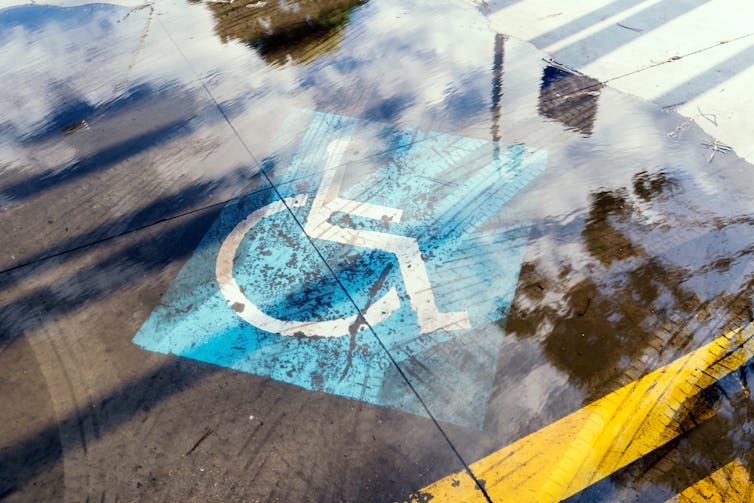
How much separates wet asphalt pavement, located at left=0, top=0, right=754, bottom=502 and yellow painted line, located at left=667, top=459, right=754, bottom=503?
2 cm

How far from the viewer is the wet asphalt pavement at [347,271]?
2545mm

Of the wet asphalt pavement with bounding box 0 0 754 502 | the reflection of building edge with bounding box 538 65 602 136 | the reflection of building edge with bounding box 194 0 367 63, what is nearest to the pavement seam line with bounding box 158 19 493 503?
the wet asphalt pavement with bounding box 0 0 754 502

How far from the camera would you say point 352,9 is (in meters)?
5.77

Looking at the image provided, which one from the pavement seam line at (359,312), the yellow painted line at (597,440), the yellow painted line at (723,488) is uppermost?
the pavement seam line at (359,312)

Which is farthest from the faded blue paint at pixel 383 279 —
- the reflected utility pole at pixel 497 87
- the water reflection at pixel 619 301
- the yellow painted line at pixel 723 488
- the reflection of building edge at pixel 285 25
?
the reflection of building edge at pixel 285 25

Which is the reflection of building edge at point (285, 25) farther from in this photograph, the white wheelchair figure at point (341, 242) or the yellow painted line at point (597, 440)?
the yellow painted line at point (597, 440)

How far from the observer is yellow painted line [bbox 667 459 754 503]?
2311 millimetres

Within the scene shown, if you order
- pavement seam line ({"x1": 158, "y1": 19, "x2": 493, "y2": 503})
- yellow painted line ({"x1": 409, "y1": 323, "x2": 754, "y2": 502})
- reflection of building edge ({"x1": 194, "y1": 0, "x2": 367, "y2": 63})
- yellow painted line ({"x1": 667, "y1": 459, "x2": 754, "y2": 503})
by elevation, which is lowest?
yellow painted line ({"x1": 667, "y1": 459, "x2": 754, "y2": 503})

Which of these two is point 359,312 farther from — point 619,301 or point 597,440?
point 619,301

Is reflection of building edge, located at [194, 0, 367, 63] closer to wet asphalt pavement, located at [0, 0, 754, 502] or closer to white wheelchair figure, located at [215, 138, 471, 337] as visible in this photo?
wet asphalt pavement, located at [0, 0, 754, 502]

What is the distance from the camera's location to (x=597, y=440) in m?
2.52

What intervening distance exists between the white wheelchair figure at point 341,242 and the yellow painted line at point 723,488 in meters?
1.32

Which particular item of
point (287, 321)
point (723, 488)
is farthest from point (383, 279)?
point (723, 488)

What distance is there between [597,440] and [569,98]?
3.05 meters
